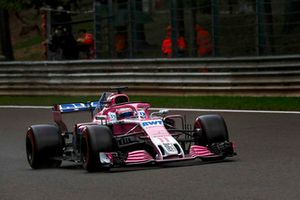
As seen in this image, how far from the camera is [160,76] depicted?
813 inches

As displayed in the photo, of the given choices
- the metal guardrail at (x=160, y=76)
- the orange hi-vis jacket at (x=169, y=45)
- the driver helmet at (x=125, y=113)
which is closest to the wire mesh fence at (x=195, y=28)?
the orange hi-vis jacket at (x=169, y=45)

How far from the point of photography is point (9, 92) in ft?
78.7

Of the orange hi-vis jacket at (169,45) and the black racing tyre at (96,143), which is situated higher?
the orange hi-vis jacket at (169,45)

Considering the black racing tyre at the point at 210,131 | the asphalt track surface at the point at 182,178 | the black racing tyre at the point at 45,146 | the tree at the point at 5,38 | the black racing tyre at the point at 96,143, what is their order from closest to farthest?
the asphalt track surface at the point at 182,178 < the black racing tyre at the point at 96,143 < the black racing tyre at the point at 210,131 < the black racing tyre at the point at 45,146 < the tree at the point at 5,38

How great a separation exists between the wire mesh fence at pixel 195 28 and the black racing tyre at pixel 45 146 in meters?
8.67

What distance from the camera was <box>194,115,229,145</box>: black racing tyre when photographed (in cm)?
1078

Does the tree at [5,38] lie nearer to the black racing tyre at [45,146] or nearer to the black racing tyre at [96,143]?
the black racing tyre at [45,146]

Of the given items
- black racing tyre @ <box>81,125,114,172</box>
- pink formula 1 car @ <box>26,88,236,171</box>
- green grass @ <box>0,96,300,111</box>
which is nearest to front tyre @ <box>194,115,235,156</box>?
pink formula 1 car @ <box>26,88,236,171</box>

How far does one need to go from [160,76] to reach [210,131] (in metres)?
9.87

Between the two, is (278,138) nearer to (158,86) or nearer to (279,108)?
(279,108)

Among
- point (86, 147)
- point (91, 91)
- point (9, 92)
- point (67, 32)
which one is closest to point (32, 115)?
point (91, 91)

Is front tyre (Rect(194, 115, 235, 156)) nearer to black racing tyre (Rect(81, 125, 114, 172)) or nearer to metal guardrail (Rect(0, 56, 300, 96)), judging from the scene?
black racing tyre (Rect(81, 125, 114, 172))

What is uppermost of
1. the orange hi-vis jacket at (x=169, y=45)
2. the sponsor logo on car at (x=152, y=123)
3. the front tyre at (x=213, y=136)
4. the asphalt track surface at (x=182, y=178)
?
the orange hi-vis jacket at (x=169, y=45)

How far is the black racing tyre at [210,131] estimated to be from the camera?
10.8 m
